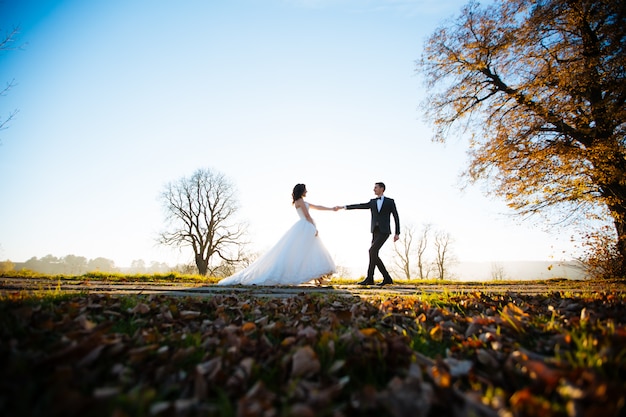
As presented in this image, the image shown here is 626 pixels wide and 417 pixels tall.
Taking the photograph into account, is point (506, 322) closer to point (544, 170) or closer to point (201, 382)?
point (201, 382)

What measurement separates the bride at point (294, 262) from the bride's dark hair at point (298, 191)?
226mm

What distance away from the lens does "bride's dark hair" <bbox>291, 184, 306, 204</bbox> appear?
870 cm

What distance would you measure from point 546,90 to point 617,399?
11.9 meters

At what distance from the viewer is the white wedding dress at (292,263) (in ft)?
24.7

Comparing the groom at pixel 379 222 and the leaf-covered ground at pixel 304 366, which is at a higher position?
the groom at pixel 379 222

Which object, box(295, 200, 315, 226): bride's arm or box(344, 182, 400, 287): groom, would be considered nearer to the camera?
box(344, 182, 400, 287): groom

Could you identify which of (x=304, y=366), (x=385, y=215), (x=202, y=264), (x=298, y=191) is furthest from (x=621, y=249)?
(x=202, y=264)

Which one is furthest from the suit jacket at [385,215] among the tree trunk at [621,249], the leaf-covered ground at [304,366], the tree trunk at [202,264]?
the tree trunk at [202,264]

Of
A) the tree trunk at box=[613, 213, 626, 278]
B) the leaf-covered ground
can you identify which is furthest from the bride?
the tree trunk at box=[613, 213, 626, 278]

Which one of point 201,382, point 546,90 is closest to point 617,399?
point 201,382

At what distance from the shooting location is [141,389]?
1.28 meters

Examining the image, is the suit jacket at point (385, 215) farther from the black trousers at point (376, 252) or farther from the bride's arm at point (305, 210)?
the bride's arm at point (305, 210)

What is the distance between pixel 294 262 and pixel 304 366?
6335 millimetres

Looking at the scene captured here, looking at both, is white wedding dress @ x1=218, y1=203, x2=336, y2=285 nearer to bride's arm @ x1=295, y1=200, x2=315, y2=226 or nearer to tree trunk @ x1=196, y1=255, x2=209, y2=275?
bride's arm @ x1=295, y1=200, x2=315, y2=226
